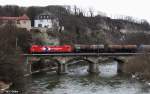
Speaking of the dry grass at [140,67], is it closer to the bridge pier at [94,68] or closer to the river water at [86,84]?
the river water at [86,84]

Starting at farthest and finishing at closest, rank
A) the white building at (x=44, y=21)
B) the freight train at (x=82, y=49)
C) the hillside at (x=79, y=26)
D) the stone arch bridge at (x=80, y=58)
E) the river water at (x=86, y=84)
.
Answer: the white building at (x=44, y=21) < the hillside at (x=79, y=26) < the freight train at (x=82, y=49) < the stone arch bridge at (x=80, y=58) < the river water at (x=86, y=84)

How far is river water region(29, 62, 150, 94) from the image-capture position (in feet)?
168

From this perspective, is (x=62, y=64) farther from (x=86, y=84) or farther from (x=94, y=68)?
(x=86, y=84)

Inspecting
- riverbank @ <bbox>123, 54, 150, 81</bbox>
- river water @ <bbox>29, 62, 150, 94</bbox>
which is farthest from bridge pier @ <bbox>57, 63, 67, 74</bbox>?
riverbank @ <bbox>123, 54, 150, 81</bbox>

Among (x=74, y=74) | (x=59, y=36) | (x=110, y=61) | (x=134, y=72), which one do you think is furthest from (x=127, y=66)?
(x=59, y=36)

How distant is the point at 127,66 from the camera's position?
7381cm

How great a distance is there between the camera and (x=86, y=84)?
2318 inches

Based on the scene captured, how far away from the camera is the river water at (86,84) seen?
5131cm

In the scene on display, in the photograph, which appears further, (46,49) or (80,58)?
(80,58)

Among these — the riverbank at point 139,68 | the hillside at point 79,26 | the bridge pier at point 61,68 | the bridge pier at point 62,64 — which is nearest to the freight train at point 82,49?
the bridge pier at point 62,64

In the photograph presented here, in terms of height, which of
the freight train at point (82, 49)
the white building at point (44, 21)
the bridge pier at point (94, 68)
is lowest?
the bridge pier at point (94, 68)

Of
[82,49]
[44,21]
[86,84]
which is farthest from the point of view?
[44,21]

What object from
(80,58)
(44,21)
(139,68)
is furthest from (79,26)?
(139,68)

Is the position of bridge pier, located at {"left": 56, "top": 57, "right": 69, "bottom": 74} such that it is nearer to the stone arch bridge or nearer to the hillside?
the stone arch bridge
